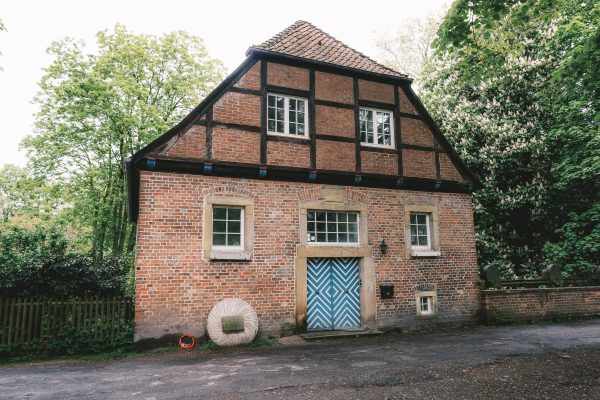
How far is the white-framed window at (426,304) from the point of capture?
10.5 m

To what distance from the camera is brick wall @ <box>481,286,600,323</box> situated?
10969 mm

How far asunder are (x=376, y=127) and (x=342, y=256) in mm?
3739

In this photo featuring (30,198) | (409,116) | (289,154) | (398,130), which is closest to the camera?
(289,154)

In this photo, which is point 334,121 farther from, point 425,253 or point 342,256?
point 425,253

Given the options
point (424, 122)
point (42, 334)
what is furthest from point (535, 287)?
point (42, 334)

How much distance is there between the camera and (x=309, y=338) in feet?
28.8

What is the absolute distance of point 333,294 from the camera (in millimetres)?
9922

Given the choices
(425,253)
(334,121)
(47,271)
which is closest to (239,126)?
(334,121)

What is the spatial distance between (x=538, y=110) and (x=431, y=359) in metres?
12.8

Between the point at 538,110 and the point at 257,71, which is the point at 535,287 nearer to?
the point at 538,110

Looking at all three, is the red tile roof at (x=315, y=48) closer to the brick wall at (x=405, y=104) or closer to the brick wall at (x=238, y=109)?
the brick wall at (x=405, y=104)

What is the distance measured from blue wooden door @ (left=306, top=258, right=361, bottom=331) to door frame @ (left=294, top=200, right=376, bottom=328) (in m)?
0.19

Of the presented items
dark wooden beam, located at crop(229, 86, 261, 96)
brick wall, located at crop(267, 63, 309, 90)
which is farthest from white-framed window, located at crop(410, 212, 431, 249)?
dark wooden beam, located at crop(229, 86, 261, 96)

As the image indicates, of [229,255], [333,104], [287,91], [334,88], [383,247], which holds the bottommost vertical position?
[229,255]
